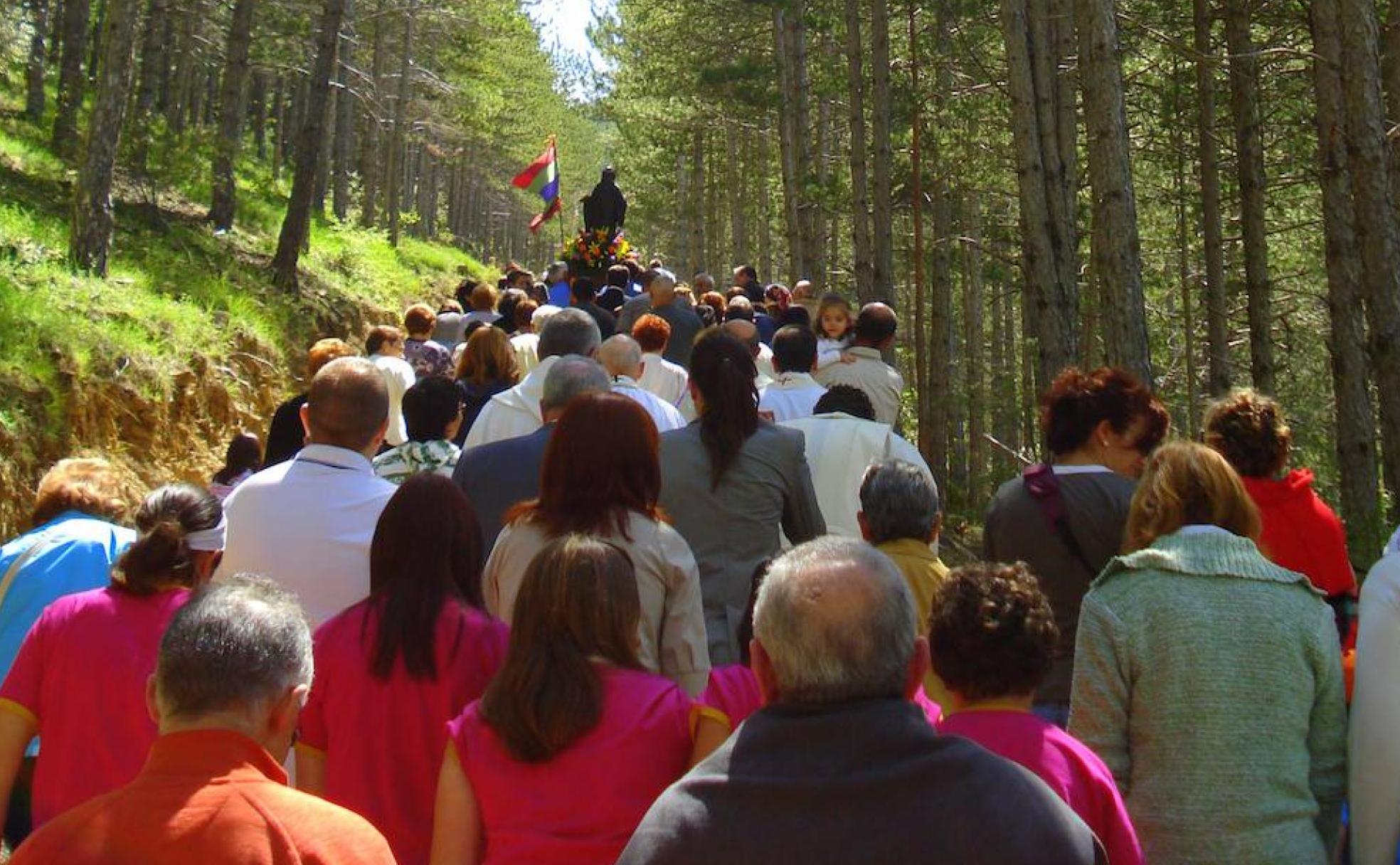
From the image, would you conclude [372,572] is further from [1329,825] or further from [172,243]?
[172,243]

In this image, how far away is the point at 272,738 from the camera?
10.2 ft

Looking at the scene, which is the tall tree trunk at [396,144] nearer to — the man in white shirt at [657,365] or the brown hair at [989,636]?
the man in white shirt at [657,365]

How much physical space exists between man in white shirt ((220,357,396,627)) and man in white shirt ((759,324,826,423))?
3.59 m

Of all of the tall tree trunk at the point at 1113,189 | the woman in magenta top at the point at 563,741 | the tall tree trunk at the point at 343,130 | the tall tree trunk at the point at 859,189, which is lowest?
the woman in magenta top at the point at 563,741

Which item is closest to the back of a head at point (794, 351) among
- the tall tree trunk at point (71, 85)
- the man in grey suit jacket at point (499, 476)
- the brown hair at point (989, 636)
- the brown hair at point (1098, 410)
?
the man in grey suit jacket at point (499, 476)

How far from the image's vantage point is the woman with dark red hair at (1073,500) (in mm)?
5547

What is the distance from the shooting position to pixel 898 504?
18.0 ft

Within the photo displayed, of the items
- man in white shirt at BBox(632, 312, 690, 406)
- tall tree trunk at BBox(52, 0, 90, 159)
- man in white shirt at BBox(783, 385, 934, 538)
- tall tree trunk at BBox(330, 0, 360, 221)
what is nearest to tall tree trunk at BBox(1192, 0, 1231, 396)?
man in white shirt at BBox(632, 312, 690, 406)

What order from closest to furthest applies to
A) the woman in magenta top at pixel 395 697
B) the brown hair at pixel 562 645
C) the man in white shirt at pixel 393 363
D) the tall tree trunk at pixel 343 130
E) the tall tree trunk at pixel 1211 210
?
the brown hair at pixel 562 645
the woman in magenta top at pixel 395 697
the man in white shirt at pixel 393 363
the tall tree trunk at pixel 1211 210
the tall tree trunk at pixel 343 130

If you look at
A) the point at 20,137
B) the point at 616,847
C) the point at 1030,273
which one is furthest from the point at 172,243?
the point at 616,847

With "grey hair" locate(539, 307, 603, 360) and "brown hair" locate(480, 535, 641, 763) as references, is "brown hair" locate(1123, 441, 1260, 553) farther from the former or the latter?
"grey hair" locate(539, 307, 603, 360)

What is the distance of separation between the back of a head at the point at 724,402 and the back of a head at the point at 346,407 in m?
1.30

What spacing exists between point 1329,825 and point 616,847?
82.4 inches

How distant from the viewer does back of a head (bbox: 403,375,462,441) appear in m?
6.96
